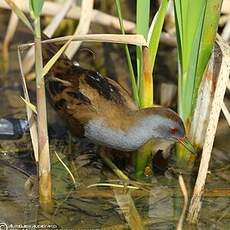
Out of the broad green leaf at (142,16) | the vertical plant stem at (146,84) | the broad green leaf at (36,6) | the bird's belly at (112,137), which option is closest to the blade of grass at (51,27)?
the bird's belly at (112,137)

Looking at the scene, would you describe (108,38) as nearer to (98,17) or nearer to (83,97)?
(83,97)

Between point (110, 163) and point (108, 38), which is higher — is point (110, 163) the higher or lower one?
the lower one

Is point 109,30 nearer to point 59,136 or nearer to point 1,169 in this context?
point 59,136

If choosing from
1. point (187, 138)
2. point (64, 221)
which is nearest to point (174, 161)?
point (187, 138)

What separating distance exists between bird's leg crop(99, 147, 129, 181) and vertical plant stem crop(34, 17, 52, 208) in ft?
1.88

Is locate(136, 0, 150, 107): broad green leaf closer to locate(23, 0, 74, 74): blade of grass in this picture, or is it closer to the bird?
the bird

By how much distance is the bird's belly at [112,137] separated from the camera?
11.9 ft

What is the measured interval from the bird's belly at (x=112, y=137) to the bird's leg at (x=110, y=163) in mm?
183

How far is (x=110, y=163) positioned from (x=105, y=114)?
34cm

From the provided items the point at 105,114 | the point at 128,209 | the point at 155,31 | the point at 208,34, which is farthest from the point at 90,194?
the point at 208,34

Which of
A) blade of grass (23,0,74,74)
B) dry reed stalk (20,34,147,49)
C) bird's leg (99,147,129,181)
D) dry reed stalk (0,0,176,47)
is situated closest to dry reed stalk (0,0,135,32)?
dry reed stalk (0,0,176,47)

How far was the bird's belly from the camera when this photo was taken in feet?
11.9

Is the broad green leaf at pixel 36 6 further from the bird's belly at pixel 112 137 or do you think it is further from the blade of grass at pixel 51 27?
the blade of grass at pixel 51 27

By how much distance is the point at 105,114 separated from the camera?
3680 mm
